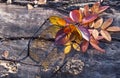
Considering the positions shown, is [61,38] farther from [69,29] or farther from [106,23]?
[106,23]

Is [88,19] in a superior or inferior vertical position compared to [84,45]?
superior

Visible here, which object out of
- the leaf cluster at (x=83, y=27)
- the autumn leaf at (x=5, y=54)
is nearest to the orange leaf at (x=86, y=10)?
the leaf cluster at (x=83, y=27)

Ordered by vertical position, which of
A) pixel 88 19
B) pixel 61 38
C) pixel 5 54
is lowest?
pixel 5 54

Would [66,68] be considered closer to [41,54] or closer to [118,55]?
[41,54]

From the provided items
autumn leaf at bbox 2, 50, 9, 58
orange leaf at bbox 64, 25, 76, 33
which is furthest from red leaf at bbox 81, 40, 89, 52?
autumn leaf at bbox 2, 50, 9, 58

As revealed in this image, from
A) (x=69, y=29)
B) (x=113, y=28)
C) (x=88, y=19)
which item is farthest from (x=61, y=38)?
(x=113, y=28)

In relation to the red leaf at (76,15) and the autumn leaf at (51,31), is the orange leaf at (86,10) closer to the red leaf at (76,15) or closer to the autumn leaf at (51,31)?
the red leaf at (76,15)

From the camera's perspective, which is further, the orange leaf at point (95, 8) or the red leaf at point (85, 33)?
the orange leaf at point (95, 8)

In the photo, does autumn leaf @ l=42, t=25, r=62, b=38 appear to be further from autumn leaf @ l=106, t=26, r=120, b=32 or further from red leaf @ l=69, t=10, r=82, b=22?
autumn leaf @ l=106, t=26, r=120, b=32
